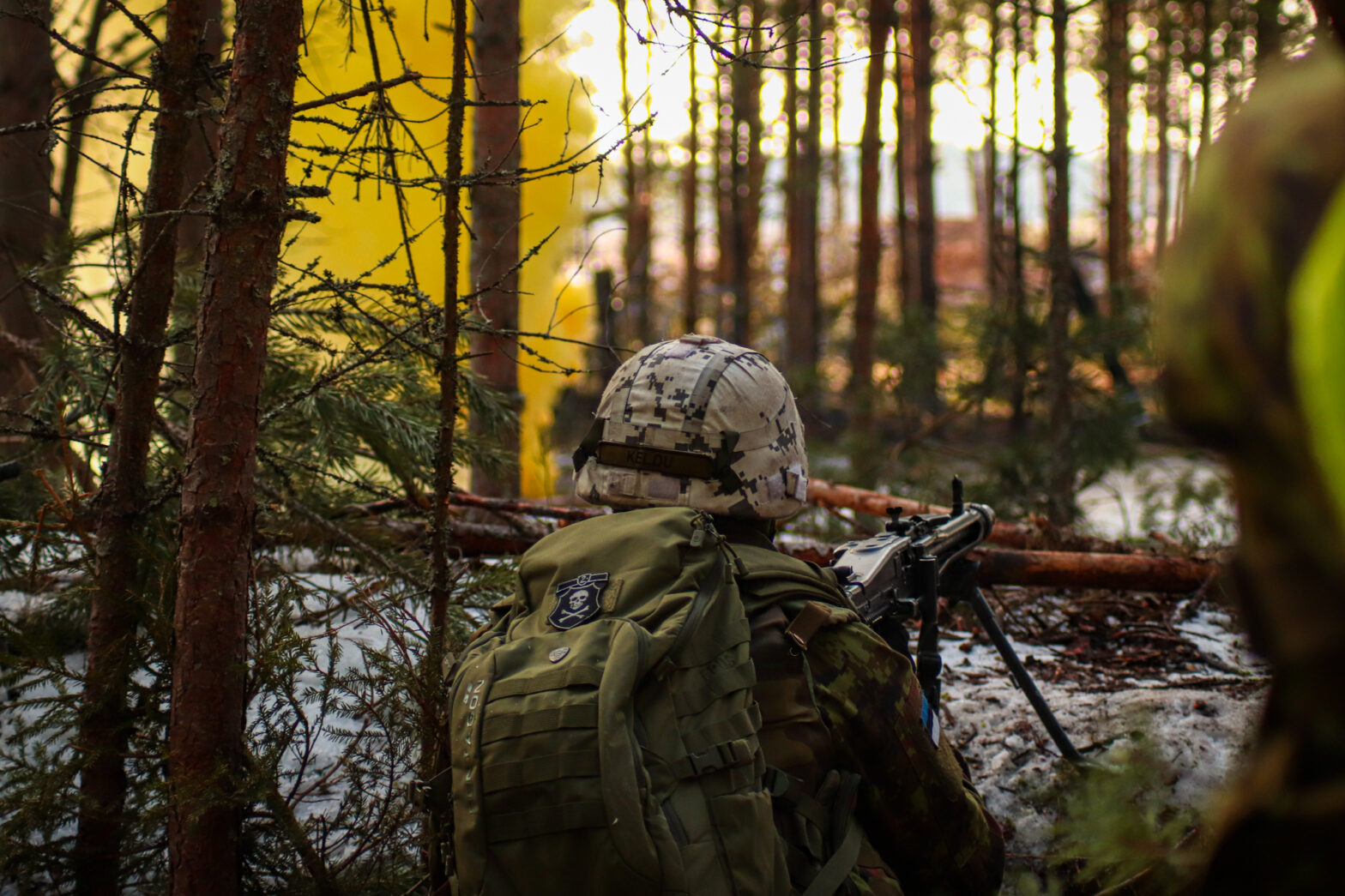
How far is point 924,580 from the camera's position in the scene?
2.70 m

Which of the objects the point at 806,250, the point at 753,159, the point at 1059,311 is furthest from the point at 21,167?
the point at 806,250

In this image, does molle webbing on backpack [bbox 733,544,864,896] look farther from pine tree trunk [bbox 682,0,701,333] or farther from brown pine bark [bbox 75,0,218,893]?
pine tree trunk [bbox 682,0,701,333]

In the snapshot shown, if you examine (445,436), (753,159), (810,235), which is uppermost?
(753,159)

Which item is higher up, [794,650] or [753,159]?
[753,159]

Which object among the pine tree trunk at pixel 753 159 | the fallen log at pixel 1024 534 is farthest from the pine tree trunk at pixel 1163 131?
the fallen log at pixel 1024 534

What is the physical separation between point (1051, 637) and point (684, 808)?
10.6 feet

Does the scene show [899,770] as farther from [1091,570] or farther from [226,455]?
[1091,570]

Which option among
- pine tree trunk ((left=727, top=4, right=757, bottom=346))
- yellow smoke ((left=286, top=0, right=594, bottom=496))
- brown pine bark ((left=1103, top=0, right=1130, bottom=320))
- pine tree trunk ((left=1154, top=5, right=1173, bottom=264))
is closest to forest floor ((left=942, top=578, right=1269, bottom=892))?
yellow smoke ((left=286, top=0, right=594, bottom=496))

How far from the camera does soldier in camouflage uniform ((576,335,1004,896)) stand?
176 centimetres

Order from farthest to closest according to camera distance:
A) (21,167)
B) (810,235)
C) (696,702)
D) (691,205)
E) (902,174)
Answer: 1. (810,235)
2. (691,205)
3. (902,174)
4. (21,167)
5. (696,702)

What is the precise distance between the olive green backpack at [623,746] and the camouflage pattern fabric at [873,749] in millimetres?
128

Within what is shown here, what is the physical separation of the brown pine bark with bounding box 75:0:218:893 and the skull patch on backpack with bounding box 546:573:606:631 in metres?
1.23

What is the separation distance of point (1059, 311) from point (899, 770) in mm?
4803

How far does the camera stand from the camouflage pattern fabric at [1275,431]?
48 centimetres
